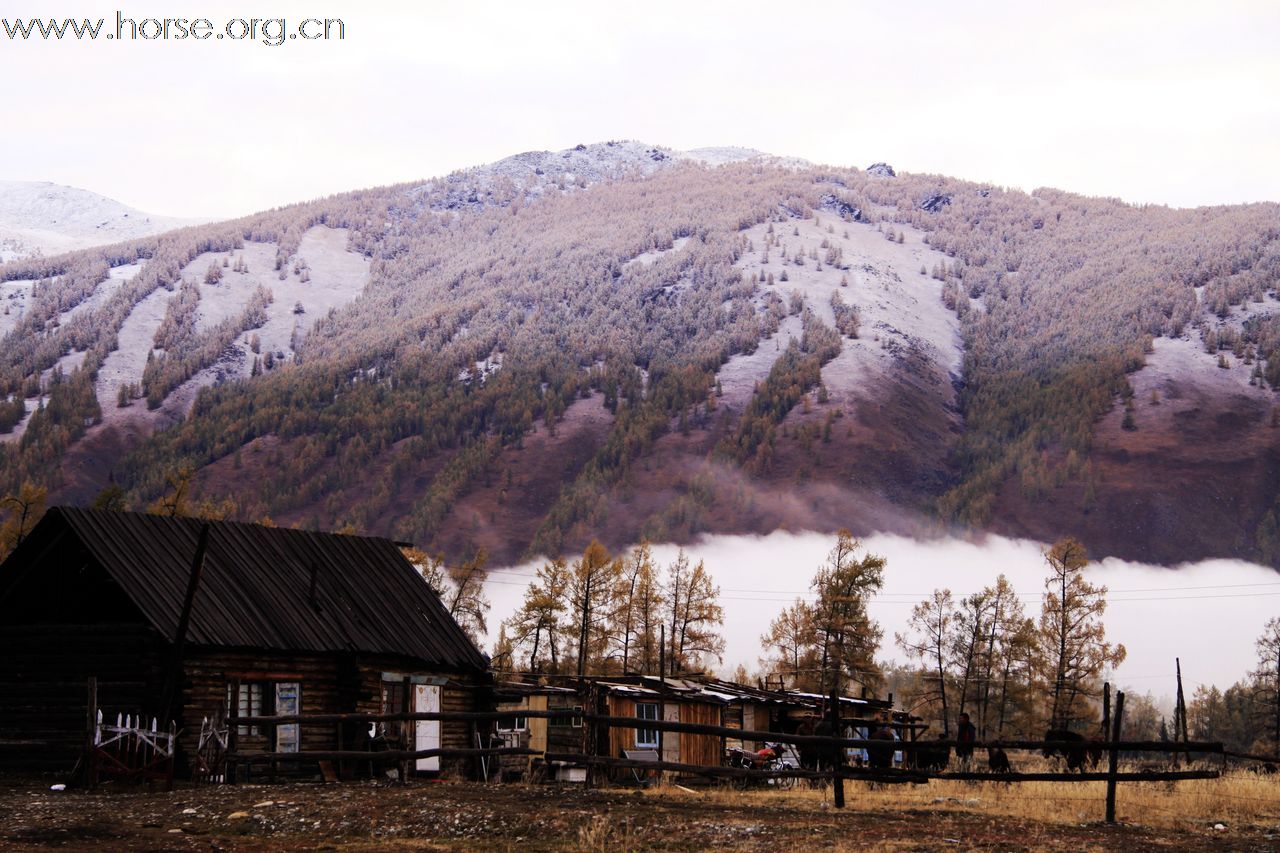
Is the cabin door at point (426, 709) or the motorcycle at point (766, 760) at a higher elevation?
the cabin door at point (426, 709)

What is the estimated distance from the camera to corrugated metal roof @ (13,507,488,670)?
118 feet

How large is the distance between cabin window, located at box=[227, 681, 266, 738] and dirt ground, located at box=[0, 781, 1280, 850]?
940cm

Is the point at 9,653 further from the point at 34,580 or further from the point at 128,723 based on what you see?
the point at 128,723

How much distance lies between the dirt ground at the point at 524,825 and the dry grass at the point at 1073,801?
473mm

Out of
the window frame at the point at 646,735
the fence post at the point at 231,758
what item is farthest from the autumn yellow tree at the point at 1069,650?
the fence post at the point at 231,758

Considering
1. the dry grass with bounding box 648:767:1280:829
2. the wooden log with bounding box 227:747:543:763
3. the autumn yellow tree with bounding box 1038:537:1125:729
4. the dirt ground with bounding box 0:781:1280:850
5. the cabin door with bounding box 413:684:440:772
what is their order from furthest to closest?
1. the autumn yellow tree with bounding box 1038:537:1125:729
2. the cabin door with bounding box 413:684:440:772
3. the wooden log with bounding box 227:747:543:763
4. the dry grass with bounding box 648:767:1280:829
5. the dirt ground with bounding box 0:781:1280:850

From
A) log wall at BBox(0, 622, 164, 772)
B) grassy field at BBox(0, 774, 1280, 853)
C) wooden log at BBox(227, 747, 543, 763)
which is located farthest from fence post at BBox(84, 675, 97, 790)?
log wall at BBox(0, 622, 164, 772)

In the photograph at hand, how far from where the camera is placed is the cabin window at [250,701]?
120ft

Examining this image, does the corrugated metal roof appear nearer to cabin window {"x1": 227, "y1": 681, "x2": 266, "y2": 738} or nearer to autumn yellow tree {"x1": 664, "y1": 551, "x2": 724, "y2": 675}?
cabin window {"x1": 227, "y1": 681, "x2": 266, "y2": 738}

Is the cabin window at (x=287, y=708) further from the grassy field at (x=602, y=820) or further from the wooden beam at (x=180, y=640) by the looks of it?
the grassy field at (x=602, y=820)

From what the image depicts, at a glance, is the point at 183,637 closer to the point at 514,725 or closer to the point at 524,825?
the point at 524,825

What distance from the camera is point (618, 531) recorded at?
183625 mm

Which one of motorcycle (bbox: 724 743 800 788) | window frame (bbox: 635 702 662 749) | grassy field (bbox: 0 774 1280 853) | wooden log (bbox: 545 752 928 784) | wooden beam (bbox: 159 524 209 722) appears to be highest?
wooden beam (bbox: 159 524 209 722)

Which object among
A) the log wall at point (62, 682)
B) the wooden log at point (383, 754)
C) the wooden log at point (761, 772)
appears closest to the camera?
the wooden log at point (761, 772)
